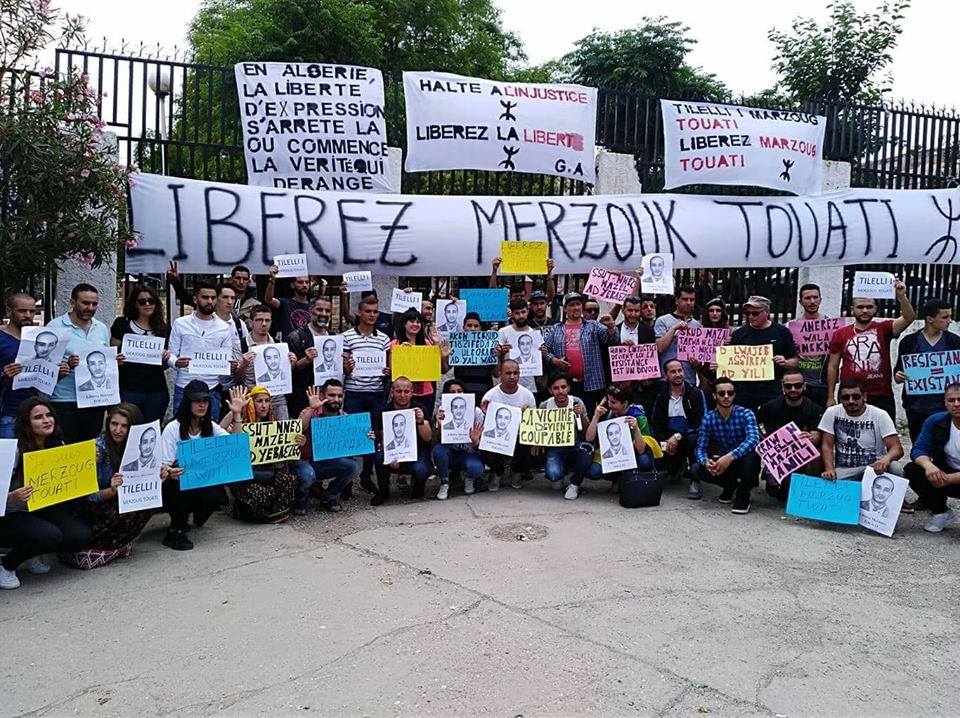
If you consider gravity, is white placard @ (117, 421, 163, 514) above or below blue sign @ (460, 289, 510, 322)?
below

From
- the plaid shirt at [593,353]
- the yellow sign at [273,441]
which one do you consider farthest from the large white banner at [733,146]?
the yellow sign at [273,441]

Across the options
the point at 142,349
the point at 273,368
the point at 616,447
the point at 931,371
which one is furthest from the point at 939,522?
the point at 142,349

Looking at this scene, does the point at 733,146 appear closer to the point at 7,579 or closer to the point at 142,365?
the point at 142,365

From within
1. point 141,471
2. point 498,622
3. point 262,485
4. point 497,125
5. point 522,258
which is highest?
point 497,125

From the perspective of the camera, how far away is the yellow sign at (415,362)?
23.0 ft

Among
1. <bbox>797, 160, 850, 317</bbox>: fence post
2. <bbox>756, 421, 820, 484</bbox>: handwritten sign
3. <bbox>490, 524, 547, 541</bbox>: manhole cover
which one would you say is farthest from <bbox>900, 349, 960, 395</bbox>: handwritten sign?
<bbox>490, 524, 547, 541</bbox>: manhole cover

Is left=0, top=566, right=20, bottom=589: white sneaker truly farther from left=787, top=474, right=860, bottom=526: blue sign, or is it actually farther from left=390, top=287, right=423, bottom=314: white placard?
left=787, top=474, right=860, bottom=526: blue sign

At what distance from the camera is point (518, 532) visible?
6047 millimetres

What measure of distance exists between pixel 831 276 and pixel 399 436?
19.6ft

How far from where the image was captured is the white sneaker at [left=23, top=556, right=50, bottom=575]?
519 centimetres

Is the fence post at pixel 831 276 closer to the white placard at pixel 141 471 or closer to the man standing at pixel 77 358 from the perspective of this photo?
the white placard at pixel 141 471

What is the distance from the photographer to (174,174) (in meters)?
7.88

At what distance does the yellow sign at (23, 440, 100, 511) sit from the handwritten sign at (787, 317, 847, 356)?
19.3ft

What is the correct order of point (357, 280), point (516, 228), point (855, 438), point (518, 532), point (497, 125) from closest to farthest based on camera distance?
point (518, 532)
point (855, 438)
point (357, 280)
point (516, 228)
point (497, 125)
